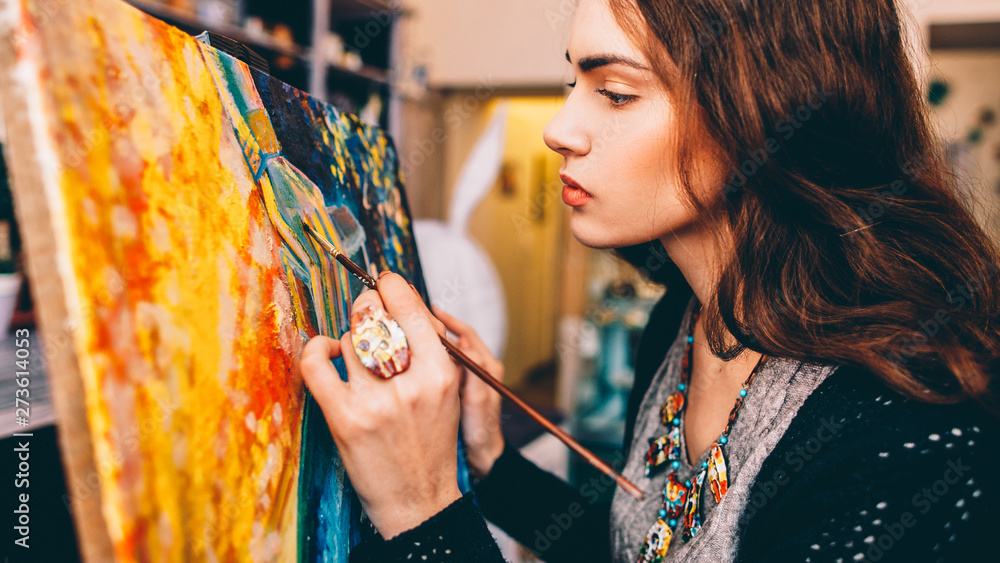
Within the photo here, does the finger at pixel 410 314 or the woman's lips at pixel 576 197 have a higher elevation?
A: the woman's lips at pixel 576 197

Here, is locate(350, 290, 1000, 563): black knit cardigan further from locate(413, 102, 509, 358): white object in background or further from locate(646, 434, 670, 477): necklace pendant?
locate(413, 102, 509, 358): white object in background

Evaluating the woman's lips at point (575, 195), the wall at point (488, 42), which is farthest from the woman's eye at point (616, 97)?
the wall at point (488, 42)

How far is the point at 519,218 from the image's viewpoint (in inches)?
188

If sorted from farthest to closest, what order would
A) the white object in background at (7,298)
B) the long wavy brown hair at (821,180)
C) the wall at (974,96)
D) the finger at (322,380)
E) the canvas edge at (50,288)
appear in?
the wall at (974,96), the white object in background at (7,298), the long wavy brown hair at (821,180), the finger at (322,380), the canvas edge at (50,288)

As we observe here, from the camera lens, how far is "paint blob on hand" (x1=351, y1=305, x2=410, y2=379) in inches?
20.1

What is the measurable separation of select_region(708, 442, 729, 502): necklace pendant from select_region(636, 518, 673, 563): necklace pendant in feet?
0.33

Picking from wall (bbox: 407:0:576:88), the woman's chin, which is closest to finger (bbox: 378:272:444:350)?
the woman's chin

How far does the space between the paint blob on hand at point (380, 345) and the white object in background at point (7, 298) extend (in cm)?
94

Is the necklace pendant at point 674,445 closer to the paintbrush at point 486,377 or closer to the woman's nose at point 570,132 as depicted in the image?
the paintbrush at point 486,377

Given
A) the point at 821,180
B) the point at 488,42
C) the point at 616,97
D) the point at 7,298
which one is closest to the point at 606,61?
the point at 616,97

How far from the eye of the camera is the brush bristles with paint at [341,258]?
0.59m

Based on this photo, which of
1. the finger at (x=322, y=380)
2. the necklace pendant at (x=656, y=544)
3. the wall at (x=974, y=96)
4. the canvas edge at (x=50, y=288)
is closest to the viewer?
the canvas edge at (x=50, y=288)

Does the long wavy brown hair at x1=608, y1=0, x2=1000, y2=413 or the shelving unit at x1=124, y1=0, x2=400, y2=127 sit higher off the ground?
the shelving unit at x1=124, y1=0, x2=400, y2=127

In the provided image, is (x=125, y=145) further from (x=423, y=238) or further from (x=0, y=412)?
(x=423, y=238)
